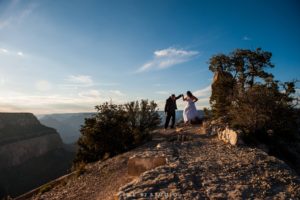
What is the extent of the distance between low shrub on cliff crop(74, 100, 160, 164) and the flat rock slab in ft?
14.8

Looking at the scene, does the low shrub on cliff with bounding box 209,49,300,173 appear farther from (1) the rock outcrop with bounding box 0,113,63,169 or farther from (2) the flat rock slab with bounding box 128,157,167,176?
(1) the rock outcrop with bounding box 0,113,63,169

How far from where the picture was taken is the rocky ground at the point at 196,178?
531 cm

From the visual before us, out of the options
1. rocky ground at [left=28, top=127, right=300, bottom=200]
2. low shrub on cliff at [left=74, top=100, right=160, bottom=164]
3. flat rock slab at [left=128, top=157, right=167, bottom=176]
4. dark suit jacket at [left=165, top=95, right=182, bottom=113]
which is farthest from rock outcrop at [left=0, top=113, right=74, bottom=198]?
flat rock slab at [left=128, top=157, right=167, bottom=176]

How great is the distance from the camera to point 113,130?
13.1m

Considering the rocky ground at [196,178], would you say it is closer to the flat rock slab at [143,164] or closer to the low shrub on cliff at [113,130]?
the flat rock slab at [143,164]

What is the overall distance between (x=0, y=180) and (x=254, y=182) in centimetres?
6746

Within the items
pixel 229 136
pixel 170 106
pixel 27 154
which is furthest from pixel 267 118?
pixel 27 154

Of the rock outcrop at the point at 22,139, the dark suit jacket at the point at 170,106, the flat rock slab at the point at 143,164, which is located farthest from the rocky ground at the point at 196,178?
the rock outcrop at the point at 22,139

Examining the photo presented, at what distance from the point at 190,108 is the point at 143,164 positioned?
815cm

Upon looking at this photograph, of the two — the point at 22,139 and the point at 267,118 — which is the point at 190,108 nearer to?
the point at 267,118

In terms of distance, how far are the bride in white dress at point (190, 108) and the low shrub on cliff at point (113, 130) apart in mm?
2045

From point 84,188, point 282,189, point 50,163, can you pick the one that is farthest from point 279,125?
point 50,163

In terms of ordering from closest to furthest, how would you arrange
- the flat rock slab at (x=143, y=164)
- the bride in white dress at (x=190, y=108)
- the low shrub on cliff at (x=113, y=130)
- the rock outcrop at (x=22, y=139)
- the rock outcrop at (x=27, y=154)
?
1. the flat rock slab at (x=143, y=164)
2. the low shrub on cliff at (x=113, y=130)
3. the bride in white dress at (x=190, y=108)
4. the rock outcrop at (x=27, y=154)
5. the rock outcrop at (x=22, y=139)

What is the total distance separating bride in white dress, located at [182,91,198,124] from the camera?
47.9ft
